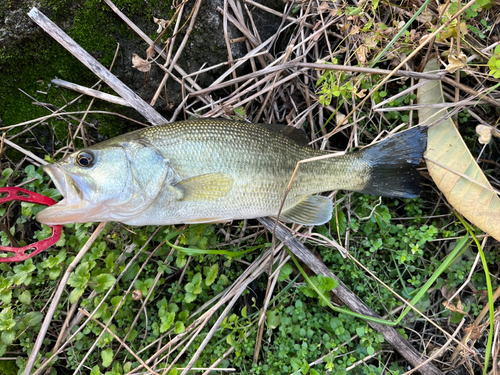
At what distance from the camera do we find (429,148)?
236 centimetres

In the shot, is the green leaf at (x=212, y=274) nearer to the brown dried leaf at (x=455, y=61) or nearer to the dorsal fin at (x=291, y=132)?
the dorsal fin at (x=291, y=132)

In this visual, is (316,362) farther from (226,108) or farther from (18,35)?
(18,35)

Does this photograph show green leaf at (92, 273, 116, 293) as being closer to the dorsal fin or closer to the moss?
the moss

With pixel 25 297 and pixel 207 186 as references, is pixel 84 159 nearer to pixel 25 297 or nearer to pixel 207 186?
pixel 207 186

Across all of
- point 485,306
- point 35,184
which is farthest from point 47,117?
point 485,306

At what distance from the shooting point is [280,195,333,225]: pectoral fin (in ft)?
7.63

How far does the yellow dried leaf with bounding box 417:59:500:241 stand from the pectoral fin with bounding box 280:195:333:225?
864 mm

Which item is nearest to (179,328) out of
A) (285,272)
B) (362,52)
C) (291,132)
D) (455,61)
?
(285,272)

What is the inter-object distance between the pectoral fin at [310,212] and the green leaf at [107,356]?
163 cm

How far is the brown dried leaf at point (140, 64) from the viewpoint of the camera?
7.46 feet

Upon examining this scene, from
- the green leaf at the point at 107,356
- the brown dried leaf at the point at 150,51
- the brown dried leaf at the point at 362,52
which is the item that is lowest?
the green leaf at the point at 107,356

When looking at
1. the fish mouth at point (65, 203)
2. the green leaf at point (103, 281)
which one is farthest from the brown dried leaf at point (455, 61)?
the green leaf at point (103, 281)

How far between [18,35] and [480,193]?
364 cm

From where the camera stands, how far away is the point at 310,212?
2342 mm
